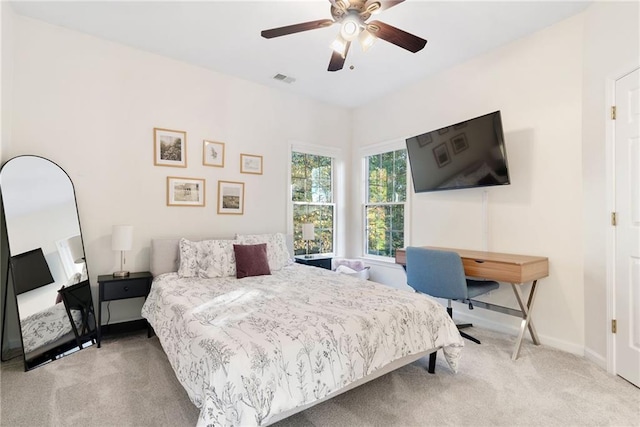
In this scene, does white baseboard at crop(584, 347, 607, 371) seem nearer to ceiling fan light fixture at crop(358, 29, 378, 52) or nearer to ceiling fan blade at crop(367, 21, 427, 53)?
ceiling fan blade at crop(367, 21, 427, 53)

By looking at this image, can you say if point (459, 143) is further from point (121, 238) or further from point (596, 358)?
point (121, 238)

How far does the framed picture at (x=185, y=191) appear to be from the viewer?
11.6 ft

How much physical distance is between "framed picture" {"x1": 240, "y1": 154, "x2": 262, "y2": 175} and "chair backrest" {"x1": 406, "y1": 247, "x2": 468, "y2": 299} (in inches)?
86.7

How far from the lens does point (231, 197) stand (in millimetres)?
3949

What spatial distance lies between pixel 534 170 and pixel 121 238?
13.0 feet

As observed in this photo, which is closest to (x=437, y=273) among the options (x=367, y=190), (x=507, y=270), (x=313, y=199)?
(x=507, y=270)

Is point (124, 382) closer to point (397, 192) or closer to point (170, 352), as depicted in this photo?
point (170, 352)

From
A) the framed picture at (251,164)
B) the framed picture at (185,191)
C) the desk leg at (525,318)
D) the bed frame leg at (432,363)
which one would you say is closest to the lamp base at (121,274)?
the framed picture at (185,191)

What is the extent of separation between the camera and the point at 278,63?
3.62 meters

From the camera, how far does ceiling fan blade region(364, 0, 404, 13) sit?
6.28 ft

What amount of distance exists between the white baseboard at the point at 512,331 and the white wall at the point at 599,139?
107mm

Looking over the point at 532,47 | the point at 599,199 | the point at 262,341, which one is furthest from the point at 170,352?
the point at 532,47

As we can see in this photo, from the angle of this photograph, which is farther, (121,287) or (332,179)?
(332,179)

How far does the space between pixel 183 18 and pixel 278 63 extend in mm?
1088
